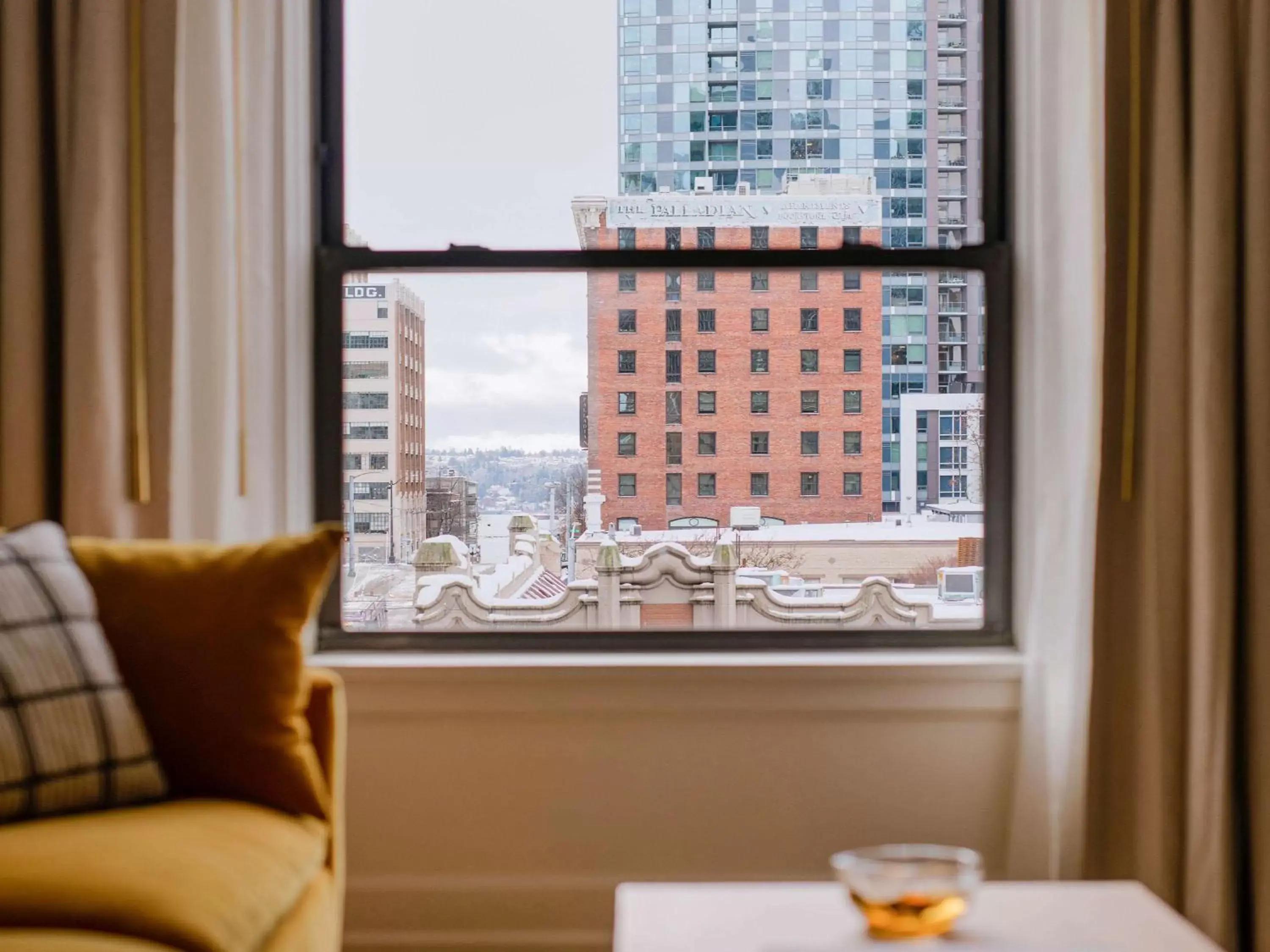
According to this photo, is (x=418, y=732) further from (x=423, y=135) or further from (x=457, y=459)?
(x=423, y=135)

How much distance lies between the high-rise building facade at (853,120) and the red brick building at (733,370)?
0.05 meters

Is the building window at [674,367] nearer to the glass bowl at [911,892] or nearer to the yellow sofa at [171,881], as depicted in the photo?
the yellow sofa at [171,881]

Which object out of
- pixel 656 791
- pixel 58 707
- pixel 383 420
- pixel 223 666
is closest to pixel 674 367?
pixel 383 420

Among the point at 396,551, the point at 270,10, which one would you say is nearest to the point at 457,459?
the point at 396,551

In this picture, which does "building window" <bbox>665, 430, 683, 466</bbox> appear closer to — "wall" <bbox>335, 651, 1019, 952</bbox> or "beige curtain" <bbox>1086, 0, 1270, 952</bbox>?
"wall" <bbox>335, 651, 1019, 952</bbox>

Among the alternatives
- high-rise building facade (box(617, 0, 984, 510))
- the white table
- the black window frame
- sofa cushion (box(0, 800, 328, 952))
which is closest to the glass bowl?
the white table

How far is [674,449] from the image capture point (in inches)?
92.3

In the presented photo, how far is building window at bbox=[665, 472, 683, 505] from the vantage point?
2.35 metres

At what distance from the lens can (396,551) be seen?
2.37m

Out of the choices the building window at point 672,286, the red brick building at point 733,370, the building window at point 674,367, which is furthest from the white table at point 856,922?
the building window at point 672,286

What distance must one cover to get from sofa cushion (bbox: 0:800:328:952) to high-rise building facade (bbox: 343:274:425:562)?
978mm

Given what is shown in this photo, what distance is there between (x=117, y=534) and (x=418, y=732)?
72 centimetres

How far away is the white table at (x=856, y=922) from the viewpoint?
1.09 m

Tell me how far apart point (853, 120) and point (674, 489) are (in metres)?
0.93
